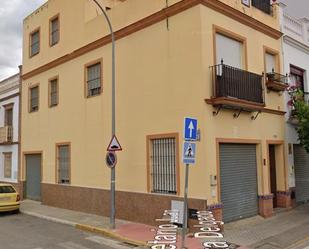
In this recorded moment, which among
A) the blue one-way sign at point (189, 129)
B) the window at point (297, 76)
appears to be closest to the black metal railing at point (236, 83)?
the blue one-way sign at point (189, 129)

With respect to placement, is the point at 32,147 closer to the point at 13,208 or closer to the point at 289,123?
the point at 13,208

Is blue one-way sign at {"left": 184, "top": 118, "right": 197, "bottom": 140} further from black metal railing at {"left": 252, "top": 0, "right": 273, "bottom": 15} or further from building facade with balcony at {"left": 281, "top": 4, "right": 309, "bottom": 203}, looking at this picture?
building facade with balcony at {"left": 281, "top": 4, "right": 309, "bottom": 203}

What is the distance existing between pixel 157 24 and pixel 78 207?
801cm

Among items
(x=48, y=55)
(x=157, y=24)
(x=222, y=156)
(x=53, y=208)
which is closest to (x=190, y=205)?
(x=222, y=156)

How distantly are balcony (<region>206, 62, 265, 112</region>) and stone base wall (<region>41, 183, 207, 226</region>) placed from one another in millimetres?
2993

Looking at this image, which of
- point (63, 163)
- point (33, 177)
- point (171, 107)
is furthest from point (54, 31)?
point (171, 107)

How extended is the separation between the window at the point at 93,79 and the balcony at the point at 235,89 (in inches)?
215

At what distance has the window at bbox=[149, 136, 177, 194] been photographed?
37.6 feet

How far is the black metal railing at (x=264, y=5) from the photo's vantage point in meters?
13.3

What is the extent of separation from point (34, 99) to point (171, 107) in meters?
10.2

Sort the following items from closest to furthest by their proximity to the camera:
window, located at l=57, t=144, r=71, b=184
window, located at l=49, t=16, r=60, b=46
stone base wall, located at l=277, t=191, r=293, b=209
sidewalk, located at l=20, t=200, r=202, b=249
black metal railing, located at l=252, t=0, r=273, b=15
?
sidewalk, located at l=20, t=200, r=202, b=249, black metal railing, located at l=252, t=0, r=273, b=15, stone base wall, located at l=277, t=191, r=293, b=209, window, located at l=57, t=144, r=71, b=184, window, located at l=49, t=16, r=60, b=46

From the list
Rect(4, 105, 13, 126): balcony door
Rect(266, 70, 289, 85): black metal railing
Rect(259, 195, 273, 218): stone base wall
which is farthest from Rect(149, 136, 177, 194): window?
Rect(4, 105, 13, 126): balcony door

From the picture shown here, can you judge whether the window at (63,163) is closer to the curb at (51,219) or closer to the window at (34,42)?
the curb at (51,219)

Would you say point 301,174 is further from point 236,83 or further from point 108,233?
Answer: point 108,233
